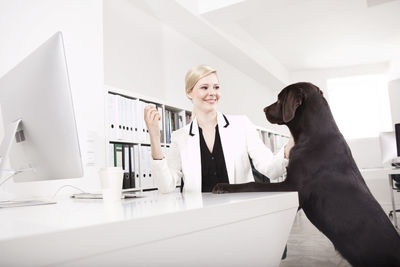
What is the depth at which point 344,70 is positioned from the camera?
673 cm

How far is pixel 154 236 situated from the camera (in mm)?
421

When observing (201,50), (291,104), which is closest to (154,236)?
(291,104)

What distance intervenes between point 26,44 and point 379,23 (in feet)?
16.9

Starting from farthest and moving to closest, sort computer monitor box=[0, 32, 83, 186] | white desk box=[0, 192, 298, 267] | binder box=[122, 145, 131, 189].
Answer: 1. binder box=[122, 145, 131, 189]
2. computer monitor box=[0, 32, 83, 186]
3. white desk box=[0, 192, 298, 267]

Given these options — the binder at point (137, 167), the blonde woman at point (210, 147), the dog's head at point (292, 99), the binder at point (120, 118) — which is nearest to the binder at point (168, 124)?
the binder at point (137, 167)

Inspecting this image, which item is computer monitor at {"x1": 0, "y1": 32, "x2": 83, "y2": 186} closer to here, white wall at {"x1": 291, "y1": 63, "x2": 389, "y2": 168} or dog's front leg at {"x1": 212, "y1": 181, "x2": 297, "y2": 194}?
dog's front leg at {"x1": 212, "y1": 181, "x2": 297, "y2": 194}

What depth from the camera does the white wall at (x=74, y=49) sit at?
1.57 metres

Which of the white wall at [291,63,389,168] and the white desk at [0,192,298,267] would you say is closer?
the white desk at [0,192,298,267]

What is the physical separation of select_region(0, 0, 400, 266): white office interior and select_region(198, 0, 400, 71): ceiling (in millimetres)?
16

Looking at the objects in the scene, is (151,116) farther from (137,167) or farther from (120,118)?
(137,167)

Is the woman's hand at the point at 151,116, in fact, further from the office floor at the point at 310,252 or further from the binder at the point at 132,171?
the office floor at the point at 310,252

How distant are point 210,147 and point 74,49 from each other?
3.41ft

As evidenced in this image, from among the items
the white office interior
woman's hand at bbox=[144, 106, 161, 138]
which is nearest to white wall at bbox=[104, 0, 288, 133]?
the white office interior

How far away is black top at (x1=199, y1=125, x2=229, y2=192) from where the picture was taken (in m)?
Answer: 1.70
